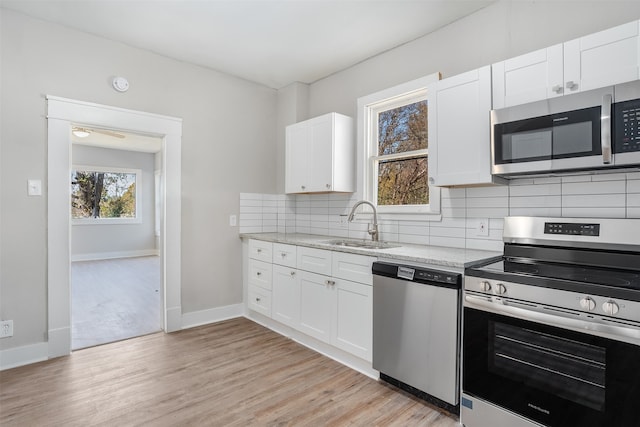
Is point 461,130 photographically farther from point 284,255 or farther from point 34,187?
point 34,187

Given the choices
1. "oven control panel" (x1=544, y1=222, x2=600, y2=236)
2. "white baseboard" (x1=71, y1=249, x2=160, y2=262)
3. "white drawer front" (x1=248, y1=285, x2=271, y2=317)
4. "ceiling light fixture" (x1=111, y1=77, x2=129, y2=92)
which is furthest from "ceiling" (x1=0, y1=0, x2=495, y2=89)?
"white baseboard" (x1=71, y1=249, x2=160, y2=262)

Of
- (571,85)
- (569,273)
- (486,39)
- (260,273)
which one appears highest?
(486,39)

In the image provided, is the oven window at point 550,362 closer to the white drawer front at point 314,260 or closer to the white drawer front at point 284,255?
the white drawer front at point 314,260

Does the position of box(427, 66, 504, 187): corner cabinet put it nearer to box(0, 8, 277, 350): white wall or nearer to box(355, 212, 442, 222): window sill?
box(355, 212, 442, 222): window sill

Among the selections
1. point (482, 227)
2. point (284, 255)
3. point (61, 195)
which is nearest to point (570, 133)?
point (482, 227)

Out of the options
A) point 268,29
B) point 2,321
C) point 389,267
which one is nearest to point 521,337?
point 389,267

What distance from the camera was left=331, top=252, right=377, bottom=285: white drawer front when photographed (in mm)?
2393

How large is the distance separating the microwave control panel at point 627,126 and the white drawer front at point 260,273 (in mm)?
2670

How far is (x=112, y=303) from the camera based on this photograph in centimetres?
420

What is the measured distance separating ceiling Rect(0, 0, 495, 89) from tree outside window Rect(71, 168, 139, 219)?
217 inches

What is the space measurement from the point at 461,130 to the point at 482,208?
58 cm

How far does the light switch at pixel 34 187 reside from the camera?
261cm

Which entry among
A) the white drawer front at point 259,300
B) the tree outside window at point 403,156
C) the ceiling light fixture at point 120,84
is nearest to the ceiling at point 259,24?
the ceiling light fixture at point 120,84

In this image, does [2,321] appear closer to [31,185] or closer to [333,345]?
[31,185]
